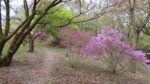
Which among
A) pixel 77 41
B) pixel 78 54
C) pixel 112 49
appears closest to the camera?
pixel 112 49

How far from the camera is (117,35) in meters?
17.4

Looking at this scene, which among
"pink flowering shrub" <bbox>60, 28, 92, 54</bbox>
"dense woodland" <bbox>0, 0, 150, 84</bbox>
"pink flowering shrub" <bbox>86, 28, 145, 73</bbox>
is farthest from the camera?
"pink flowering shrub" <bbox>60, 28, 92, 54</bbox>

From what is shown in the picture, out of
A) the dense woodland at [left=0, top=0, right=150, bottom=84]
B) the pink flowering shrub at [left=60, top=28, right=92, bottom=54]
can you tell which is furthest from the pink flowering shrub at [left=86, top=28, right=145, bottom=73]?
the pink flowering shrub at [left=60, top=28, right=92, bottom=54]

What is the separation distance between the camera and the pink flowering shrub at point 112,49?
1714 cm

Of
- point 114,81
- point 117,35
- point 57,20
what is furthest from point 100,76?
point 57,20

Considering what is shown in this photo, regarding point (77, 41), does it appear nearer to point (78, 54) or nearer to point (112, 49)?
point (78, 54)

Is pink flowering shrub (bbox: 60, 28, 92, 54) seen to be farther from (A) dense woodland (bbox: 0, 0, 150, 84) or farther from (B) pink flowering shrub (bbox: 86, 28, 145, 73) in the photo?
(B) pink flowering shrub (bbox: 86, 28, 145, 73)

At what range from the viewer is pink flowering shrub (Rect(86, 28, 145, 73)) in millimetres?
17141

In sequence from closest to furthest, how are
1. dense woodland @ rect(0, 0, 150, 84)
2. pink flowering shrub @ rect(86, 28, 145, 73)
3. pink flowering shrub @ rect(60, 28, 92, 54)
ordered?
dense woodland @ rect(0, 0, 150, 84), pink flowering shrub @ rect(86, 28, 145, 73), pink flowering shrub @ rect(60, 28, 92, 54)

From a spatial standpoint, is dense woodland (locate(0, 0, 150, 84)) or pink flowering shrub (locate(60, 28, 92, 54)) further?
pink flowering shrub (locate(60, 28, 92, 54))

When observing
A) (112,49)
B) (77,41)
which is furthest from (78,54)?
(112,49)

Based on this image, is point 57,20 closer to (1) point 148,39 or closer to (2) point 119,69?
(2) point 119,69

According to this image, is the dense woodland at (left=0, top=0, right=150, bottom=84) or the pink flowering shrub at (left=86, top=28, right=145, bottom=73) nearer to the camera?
the dense woodland at (left=0, top=0, right=150, bottom=84)

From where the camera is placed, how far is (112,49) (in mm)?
17344
